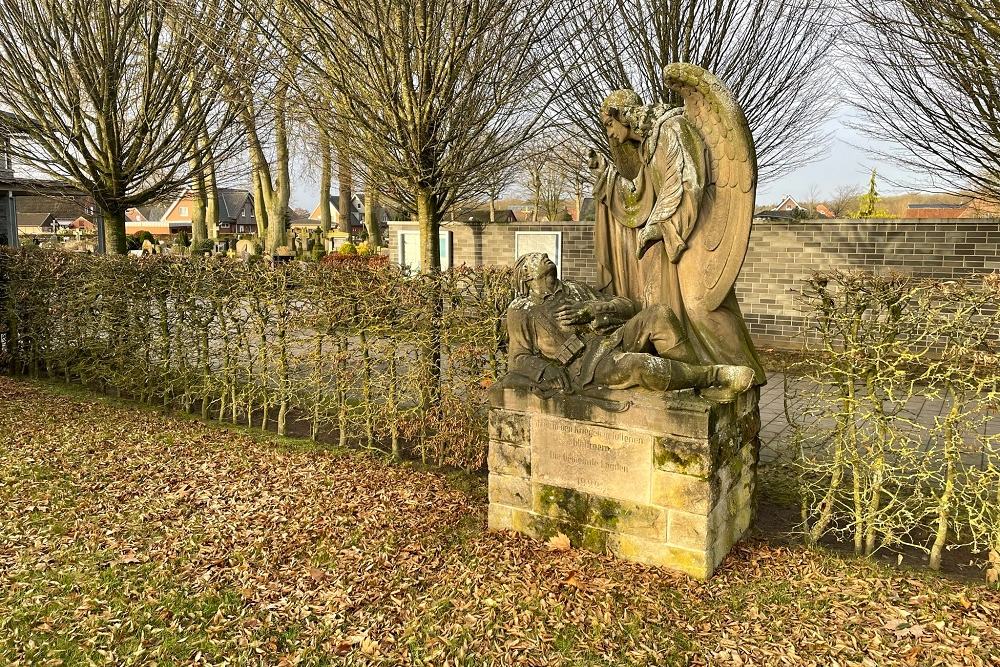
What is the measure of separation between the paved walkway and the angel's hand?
2.32 metres

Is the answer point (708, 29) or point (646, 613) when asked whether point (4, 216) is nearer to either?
point (708, 29)

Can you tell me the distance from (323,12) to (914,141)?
8801 mm

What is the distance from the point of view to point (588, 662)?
3363 mm

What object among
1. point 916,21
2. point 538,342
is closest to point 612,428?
point 538,342

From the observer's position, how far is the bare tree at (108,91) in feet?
35.9

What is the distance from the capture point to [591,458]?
425 centimetres

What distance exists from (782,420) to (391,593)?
17.3 feet

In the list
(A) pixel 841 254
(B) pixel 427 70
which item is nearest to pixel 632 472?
(B) pixel 427 70

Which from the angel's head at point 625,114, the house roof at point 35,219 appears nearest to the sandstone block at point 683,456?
the angel's head at point 625,114

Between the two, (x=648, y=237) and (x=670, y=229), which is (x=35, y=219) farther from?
(x=670, y=229)

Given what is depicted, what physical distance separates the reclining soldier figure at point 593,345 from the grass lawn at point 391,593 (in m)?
1.10

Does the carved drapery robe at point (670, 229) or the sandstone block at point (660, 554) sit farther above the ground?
the carved drapery robe at point (670, 229)

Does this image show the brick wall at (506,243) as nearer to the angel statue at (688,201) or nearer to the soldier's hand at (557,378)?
the angel statue at (688,201)

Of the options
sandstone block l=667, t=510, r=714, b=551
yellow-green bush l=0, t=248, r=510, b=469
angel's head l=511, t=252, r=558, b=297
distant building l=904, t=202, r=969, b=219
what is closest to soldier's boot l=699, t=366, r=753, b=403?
sandstone block l=667, t=510, r=714, b=551
